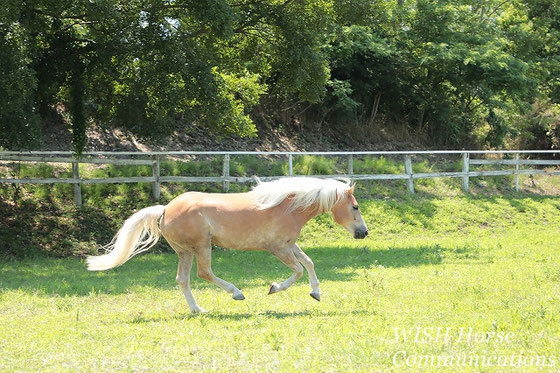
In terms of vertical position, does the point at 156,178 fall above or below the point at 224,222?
below

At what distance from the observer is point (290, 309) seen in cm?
912

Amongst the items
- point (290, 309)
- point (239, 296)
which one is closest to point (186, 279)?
point (239, 296)

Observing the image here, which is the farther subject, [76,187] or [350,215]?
[76,187]

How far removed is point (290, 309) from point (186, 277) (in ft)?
4.68

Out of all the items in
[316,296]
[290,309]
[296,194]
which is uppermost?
[296,194]

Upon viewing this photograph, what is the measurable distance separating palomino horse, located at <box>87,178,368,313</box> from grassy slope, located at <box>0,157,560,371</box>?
1.62 ft

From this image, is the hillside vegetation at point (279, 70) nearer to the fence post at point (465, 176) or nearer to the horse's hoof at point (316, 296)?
the fence post at point (465, 176)

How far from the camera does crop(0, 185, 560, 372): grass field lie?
20.9 feet

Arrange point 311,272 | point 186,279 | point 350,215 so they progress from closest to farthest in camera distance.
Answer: point 186,279 < point 311,272 < point 350,215

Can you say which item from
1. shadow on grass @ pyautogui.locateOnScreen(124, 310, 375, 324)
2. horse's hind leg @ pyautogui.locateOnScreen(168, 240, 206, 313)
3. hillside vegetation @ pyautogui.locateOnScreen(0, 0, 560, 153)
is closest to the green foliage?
hillside vegetation @ pyautogui.locateOnScreen(0, 0, 560, 153)

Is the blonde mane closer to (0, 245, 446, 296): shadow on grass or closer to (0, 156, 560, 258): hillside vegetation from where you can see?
(0, 245, 446, 296): shadow on grass

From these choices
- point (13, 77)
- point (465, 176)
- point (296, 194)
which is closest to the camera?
point (296, 194)

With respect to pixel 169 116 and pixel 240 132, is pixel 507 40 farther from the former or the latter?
pixel 169 116

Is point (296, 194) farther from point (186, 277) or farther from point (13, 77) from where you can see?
point (13, 77)
